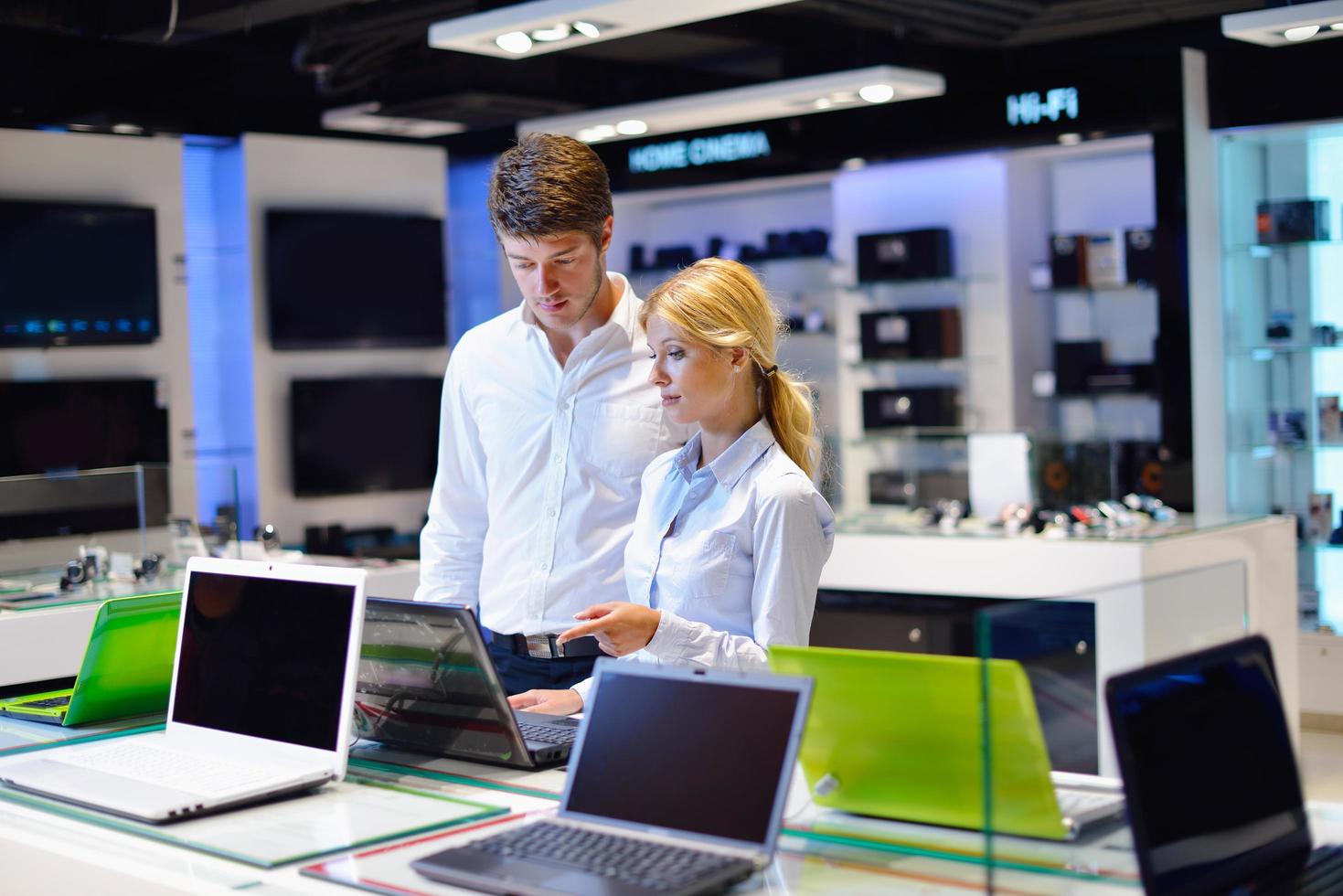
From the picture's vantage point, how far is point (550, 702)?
247 cm

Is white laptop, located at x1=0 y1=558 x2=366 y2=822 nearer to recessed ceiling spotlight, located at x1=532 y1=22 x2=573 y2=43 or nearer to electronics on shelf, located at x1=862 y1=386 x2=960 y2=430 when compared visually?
recessed ceiling spotlight, located at x1=532 y1=22 x2=573 y2=43

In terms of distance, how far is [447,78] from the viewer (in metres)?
7.22

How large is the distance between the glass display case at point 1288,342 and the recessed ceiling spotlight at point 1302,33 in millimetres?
1101

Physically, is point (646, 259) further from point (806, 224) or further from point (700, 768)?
point (700, 768)

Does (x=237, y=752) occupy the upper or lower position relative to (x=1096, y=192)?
lower

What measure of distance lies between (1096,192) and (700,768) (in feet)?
21.1

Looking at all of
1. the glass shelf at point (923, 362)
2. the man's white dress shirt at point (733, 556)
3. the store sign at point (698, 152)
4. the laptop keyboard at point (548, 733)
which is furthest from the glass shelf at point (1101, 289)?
the laptop keyboard at point (548, 733)

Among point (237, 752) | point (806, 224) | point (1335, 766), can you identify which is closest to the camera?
point (237, 752)

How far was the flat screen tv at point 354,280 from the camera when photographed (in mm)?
7617

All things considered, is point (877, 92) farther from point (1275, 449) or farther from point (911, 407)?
point (1275, 449)

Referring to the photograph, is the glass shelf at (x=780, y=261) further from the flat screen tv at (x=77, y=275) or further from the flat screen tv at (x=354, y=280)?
the flat screen tv at (x=77, y=275)

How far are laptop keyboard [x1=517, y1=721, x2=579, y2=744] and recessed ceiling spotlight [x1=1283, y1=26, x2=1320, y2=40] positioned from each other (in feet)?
13.5

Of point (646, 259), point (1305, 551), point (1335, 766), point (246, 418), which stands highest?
point (646, 259)

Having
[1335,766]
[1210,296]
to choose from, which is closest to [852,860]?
[1335,766]
